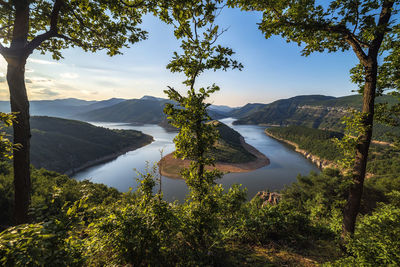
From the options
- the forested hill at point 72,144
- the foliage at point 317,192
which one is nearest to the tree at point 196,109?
the foliage at point 317,192

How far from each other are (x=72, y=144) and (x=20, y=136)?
91.4 meters

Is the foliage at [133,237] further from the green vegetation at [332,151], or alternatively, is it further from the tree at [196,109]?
the green vegetation at [332,151]

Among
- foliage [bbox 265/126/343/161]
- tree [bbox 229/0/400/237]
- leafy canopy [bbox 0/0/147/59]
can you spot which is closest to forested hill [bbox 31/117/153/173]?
leafy canopy [bbox 0/0/147/59]

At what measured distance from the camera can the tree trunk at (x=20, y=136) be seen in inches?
142

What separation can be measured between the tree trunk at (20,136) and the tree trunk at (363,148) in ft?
30.1

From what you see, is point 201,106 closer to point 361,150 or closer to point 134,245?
point 134,245

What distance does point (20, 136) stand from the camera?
383cm

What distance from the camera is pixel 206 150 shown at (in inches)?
210

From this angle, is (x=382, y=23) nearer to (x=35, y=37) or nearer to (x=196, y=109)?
(x=196, y=109)

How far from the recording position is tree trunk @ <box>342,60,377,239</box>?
469 centimetres

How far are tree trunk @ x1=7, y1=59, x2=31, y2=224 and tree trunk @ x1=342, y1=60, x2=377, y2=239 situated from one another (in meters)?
9.16

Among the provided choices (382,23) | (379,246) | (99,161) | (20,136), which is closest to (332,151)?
(382,23)

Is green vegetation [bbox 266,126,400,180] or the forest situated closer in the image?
the forest

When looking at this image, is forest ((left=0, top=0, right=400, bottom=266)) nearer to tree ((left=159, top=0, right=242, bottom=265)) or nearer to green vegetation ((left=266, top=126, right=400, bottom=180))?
tree ((left=159, top=0, right=242, bottom=265))
